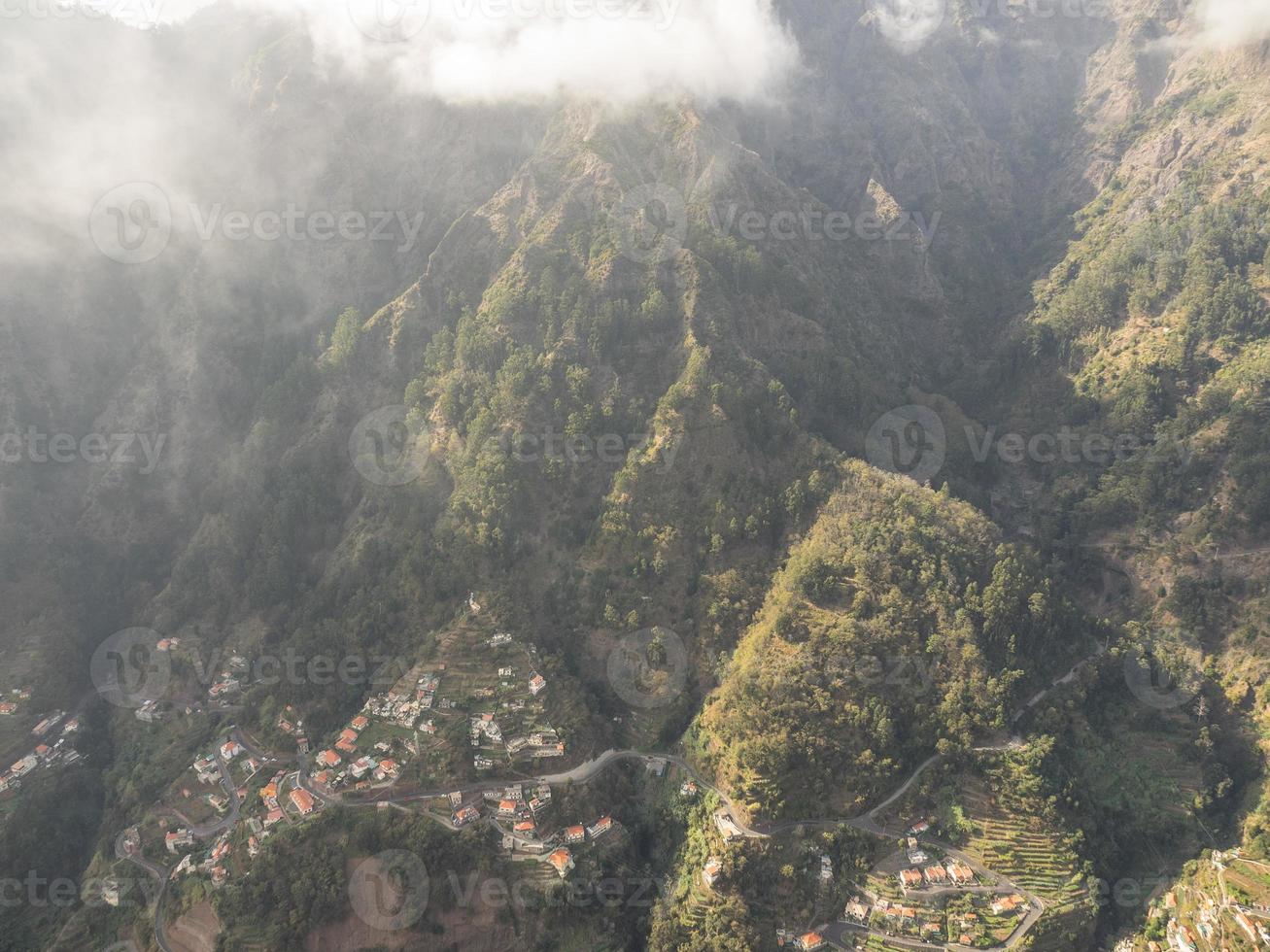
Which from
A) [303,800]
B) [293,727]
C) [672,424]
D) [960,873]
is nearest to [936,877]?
[960,873]

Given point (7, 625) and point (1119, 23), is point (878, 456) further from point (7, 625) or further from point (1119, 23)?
point (1119, 23)

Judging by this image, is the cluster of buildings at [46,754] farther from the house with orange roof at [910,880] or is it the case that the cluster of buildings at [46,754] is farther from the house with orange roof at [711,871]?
the house with orange roof at [910,880]

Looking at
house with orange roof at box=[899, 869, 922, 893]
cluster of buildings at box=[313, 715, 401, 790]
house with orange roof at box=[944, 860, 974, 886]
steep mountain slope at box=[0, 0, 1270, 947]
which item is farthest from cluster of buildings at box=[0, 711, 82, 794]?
house with orange roof at box=[944, 860, 974, 886]

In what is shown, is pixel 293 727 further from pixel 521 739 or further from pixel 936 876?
pixel 936 876

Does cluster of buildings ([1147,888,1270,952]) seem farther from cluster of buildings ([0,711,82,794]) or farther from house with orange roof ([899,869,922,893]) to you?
cluster of buildings ([0,711,82,794])

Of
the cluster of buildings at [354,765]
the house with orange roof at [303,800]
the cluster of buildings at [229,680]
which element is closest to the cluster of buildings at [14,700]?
the cluster of buildings at [229,680]

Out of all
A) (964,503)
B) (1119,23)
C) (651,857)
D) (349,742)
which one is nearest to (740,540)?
(964,503)

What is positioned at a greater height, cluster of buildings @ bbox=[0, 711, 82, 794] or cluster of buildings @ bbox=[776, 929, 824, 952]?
cluster of buildings @ bbox=[0, 711, 82, 794]
